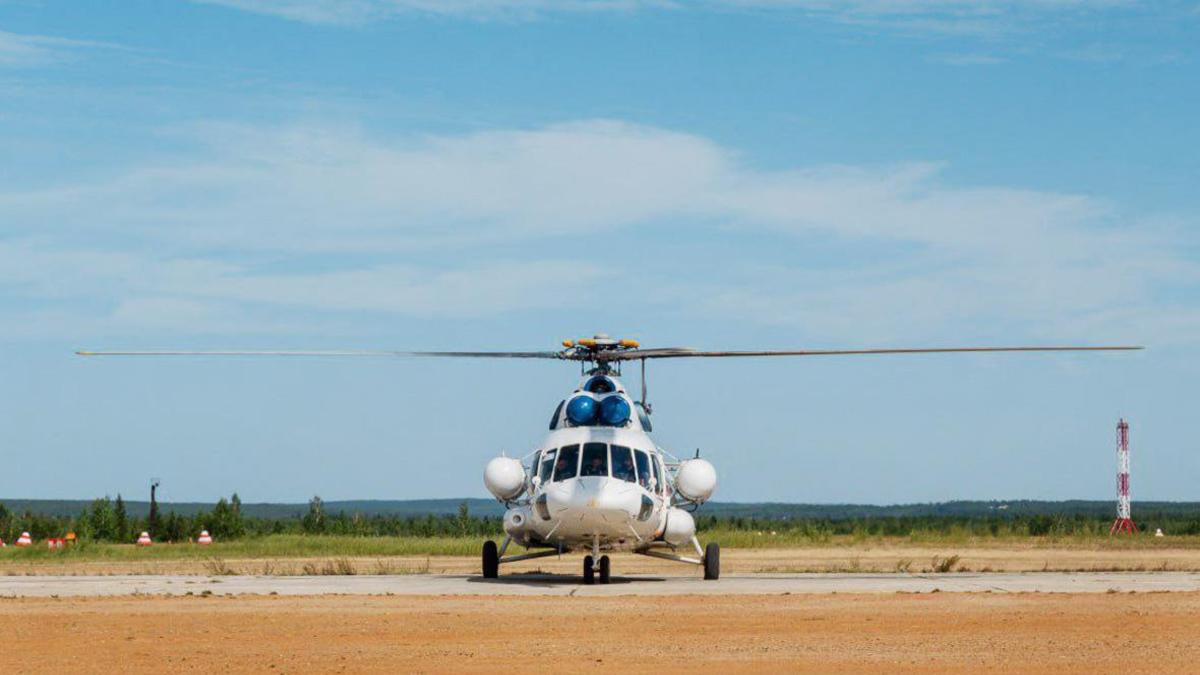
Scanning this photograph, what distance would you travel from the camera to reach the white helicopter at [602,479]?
28766 mm

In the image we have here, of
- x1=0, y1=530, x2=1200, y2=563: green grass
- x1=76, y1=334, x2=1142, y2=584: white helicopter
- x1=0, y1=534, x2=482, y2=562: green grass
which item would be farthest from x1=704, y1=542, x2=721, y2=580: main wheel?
x1=0, y1=534, x2=482, y2=562: green grass

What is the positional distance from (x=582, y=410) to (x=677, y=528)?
9.12 feet

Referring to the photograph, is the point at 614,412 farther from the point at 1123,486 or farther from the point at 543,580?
the point at 1123,486

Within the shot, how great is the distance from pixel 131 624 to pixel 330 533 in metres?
43.4

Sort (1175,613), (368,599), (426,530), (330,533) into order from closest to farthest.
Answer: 1. (1175,613)
2. (368,599)
3. (330,533)
4. (426,530)

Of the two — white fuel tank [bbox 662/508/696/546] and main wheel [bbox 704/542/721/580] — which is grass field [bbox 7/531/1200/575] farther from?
white fuel tank [bbox 662/508/696/546]

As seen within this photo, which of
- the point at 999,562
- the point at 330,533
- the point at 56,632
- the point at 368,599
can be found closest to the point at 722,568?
the point at 999,562

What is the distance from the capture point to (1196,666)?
1647cm

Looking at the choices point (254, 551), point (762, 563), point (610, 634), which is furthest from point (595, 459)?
point (254, 551)

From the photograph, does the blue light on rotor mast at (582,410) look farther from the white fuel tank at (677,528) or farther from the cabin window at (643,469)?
the white fuel tank at (677,528)

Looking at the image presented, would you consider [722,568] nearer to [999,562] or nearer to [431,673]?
[999,562]

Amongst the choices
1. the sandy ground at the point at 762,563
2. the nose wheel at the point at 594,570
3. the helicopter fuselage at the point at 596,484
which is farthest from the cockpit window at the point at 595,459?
the sandy ground at the point at 762,563

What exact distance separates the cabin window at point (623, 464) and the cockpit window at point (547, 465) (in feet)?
3.47

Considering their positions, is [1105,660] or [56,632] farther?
[56,632]
